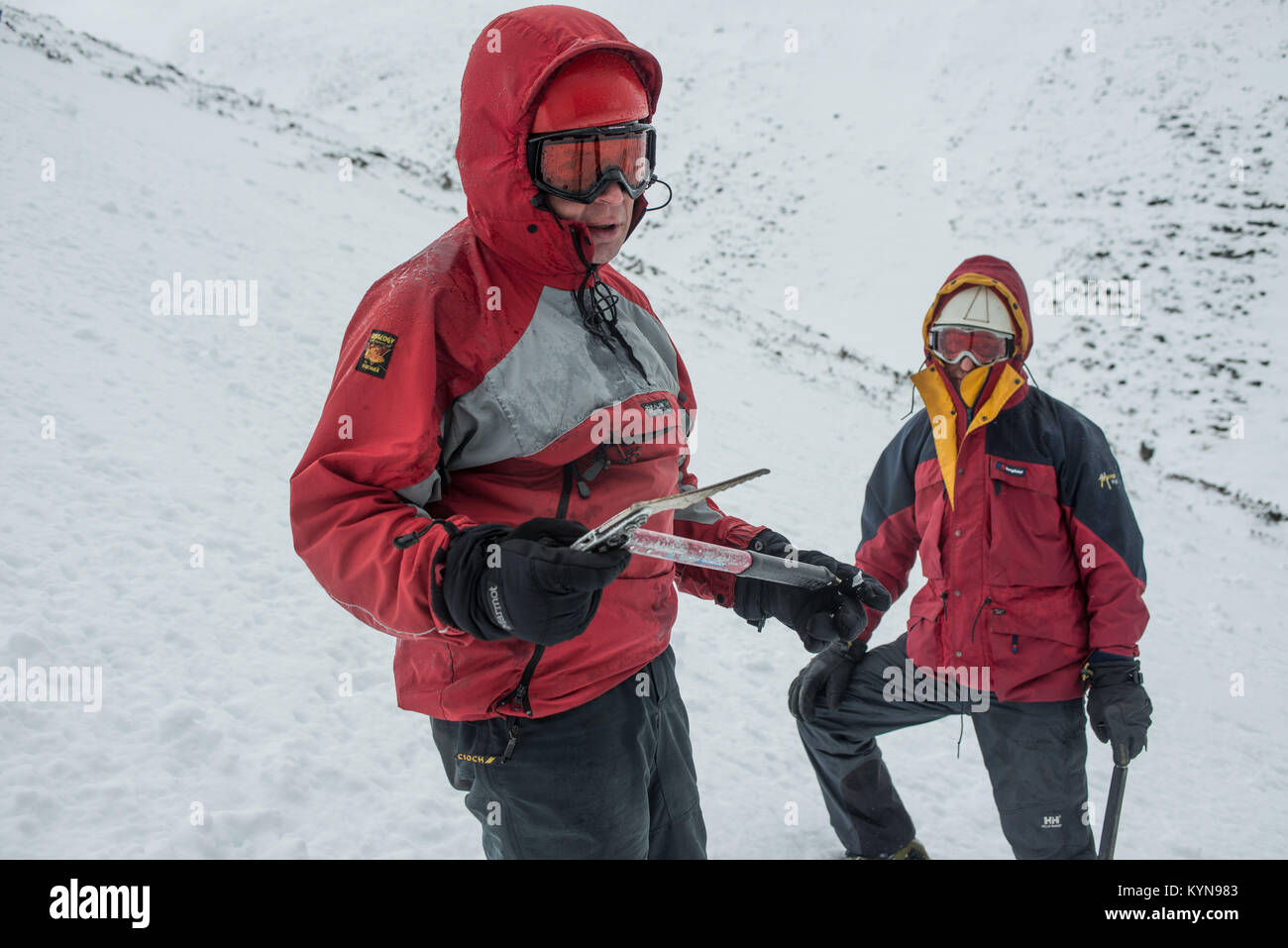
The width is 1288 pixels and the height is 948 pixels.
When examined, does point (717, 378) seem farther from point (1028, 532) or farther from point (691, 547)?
point (691, 547)

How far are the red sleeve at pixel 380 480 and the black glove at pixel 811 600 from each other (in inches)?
42.7

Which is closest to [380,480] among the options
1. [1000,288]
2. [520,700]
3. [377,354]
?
[377,354]

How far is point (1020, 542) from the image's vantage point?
3.26 metres

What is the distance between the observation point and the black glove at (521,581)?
1.54 meters

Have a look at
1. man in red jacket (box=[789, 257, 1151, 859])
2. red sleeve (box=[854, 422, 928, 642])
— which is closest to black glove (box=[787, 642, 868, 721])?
man in red jacket (box=[789, 257, 1151, 859])

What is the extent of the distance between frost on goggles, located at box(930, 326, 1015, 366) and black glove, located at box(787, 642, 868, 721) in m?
1.32

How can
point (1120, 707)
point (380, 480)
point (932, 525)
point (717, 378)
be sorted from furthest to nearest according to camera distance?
point (717, 378) → point (932, 525) → point (1120, 707) → point (380, 480)

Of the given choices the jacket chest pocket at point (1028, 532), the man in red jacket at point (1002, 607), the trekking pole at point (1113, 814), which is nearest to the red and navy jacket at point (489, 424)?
the man in red jacket at point (1002, 607)

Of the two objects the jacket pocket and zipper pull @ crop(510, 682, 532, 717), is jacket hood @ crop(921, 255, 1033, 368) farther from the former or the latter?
zipper pull @ crop(510, 682, 532, 717)

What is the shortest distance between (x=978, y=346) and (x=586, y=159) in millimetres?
2239

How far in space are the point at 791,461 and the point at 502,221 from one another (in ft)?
24.5

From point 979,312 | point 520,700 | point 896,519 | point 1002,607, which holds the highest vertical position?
point 979,312

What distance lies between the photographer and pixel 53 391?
20.0ft

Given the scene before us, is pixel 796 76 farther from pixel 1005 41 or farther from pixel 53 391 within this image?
pixel 53 391
